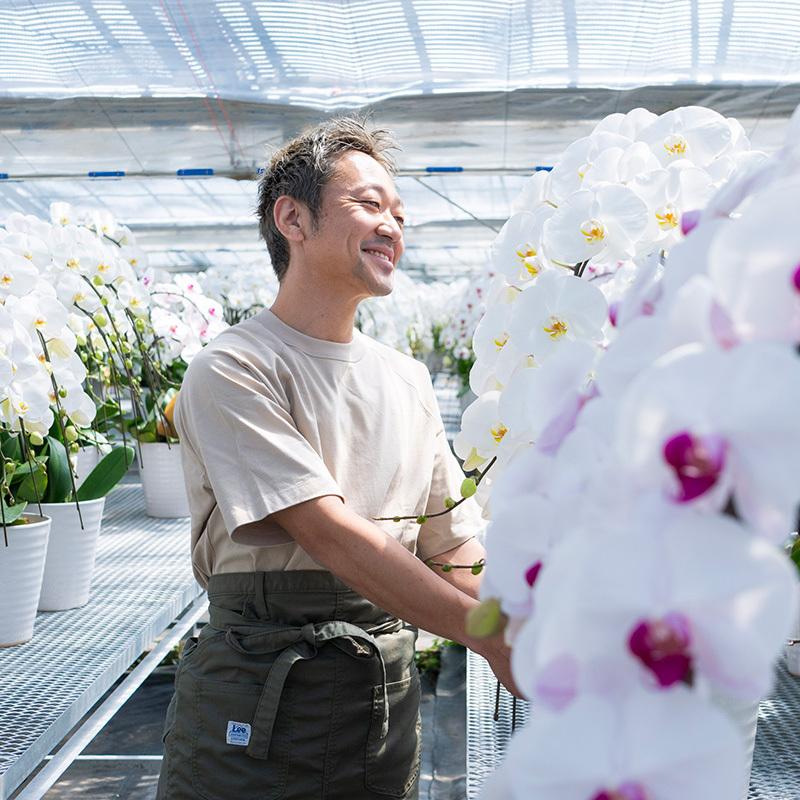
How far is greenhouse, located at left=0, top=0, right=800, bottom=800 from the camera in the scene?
0.28 metres

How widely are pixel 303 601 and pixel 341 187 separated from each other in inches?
23.1

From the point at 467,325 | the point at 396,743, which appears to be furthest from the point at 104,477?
the point at 467,325

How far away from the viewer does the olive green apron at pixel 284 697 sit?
1349 millimetres

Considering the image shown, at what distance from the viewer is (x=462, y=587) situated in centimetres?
136

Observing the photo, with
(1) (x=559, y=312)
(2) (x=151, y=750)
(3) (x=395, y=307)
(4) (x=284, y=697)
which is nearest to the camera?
(1) (x=559, y=312)

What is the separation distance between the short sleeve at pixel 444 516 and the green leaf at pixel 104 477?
0.64 meters

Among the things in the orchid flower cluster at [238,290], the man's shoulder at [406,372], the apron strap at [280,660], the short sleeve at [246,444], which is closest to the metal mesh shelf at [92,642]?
the apron strap at [280,660]

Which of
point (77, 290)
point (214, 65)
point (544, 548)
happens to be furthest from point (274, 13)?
point (544, 548)

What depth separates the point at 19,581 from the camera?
156cm

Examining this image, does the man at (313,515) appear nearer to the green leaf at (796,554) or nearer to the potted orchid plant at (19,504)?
the potted orchid plant at (19,504)

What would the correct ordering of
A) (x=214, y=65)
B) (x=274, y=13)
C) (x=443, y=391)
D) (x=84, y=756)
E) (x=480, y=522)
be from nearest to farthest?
(x=480, y=522) → (x=84, y=756) → (x=274, y=13) → (x=214, y=65) → (x=443, y=391)

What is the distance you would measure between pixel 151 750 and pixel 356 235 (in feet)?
6.78

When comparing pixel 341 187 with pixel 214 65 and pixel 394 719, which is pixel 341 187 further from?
pixel 214 65

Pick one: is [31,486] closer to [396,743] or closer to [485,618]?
[396,743]
